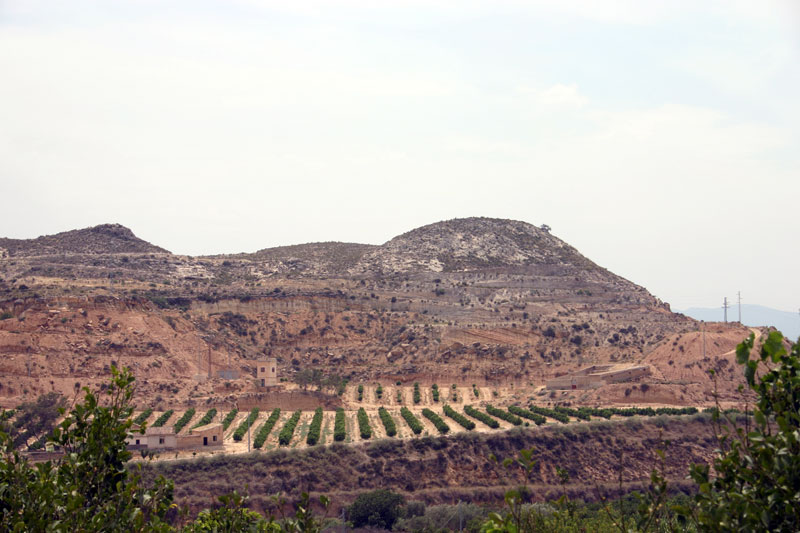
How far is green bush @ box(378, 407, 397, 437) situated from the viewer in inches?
1827

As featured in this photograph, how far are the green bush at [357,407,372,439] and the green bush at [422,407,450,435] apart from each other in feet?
13.4

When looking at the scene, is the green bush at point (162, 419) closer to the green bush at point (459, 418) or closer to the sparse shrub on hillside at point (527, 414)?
the green bush at point (459, 418)

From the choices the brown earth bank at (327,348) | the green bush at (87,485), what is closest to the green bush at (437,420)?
the brown earth bank at (327,348)

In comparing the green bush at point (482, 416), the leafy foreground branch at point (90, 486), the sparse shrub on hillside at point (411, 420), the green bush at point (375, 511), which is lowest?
the green bush at point (375, 511)

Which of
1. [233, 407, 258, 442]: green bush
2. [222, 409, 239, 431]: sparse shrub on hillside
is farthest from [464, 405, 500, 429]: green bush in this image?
[222, 409, 239, 431]: sparse shrub on hillside

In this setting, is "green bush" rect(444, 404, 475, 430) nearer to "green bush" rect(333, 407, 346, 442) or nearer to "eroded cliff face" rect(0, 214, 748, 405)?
"green bush" rect(333, 407, 346, 442)

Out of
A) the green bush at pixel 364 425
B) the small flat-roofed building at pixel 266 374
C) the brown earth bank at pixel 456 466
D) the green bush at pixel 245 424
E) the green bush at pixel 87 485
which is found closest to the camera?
the green bush at pixel 87 485

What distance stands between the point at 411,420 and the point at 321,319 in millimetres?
23739

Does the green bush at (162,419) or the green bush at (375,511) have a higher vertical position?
the green bush at (162,419)

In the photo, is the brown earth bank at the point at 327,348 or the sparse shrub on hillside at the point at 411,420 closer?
the sparse shrub on hillside at the point at 411,420

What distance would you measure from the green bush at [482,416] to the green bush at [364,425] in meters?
7.12

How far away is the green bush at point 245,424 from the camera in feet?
152

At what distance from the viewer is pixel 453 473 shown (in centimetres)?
4319

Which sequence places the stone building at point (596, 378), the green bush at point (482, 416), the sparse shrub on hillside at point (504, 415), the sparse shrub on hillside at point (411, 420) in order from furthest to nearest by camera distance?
the stone building at point (596, 378) → the sparse shrub on hillside at point (504, 415) → the green bush at point (482, 416) → the sparse shrub on hillside at point (411, 420)
